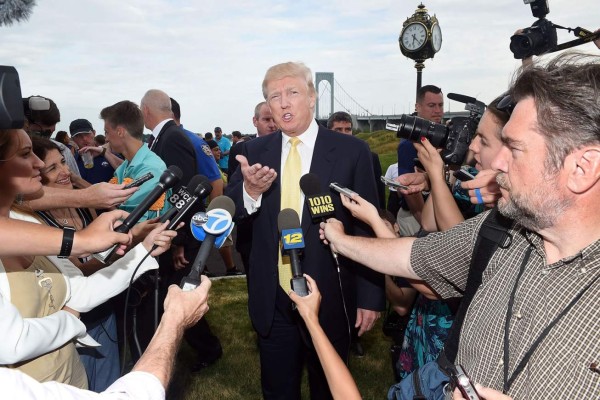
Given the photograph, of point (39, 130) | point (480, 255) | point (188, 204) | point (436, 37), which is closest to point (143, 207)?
point (188, 204)

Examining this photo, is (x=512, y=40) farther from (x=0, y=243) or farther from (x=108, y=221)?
(x=0, y=243)

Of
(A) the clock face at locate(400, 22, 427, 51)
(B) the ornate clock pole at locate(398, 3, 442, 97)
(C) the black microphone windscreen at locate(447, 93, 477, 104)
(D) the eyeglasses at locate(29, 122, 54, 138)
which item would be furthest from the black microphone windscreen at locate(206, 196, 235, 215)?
(A) the clock face at locate(400, 22, 427, 51)

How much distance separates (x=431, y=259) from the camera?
187cm

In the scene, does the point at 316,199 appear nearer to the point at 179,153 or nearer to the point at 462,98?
the point at 462,98

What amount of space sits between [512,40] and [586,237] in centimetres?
217

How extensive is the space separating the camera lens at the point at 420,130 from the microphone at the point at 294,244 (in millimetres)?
868

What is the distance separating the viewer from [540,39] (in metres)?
3.03

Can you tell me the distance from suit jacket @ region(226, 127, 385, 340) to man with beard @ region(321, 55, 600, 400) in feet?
4.19

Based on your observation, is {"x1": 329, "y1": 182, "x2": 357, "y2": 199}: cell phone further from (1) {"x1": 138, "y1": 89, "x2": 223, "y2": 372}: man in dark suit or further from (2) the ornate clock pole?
(2) the ornate clock pole

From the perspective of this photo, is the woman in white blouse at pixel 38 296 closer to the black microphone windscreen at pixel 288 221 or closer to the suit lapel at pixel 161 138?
the black microphone windscreen at pixel 288 221

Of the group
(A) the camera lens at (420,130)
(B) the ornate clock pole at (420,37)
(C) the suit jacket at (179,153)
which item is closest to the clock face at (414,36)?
(B) the ornate clock pole at (420,37)

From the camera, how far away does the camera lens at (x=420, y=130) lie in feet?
8.81

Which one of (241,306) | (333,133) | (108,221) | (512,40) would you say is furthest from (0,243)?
(241,306)

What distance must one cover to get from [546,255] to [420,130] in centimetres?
142
